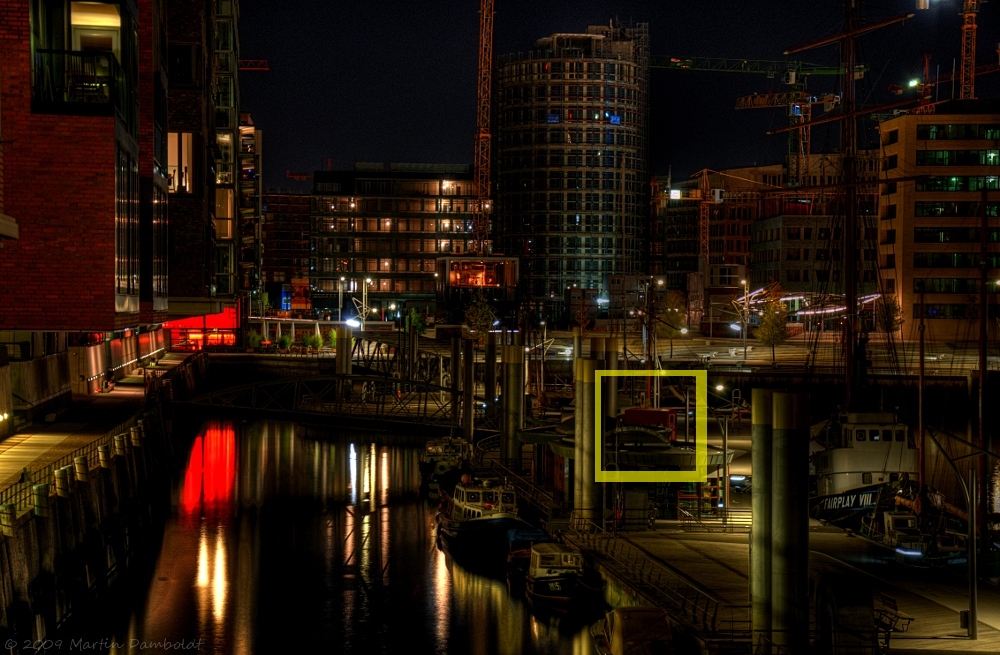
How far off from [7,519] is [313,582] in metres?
12.1

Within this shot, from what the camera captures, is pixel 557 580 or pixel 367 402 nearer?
pixel 557 580

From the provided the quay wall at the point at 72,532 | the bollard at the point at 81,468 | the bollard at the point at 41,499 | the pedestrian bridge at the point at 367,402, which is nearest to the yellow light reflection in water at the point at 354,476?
the pedestrian bridge at the point at 367,402

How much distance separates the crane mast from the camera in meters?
143

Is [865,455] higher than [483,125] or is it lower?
lower

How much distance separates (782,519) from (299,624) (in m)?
15.2

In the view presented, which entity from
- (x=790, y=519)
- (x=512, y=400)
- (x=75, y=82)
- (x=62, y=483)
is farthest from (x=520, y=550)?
(x=75, y=82)

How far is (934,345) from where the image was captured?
97.2 m

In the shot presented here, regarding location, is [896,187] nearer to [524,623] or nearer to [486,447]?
[486,447]

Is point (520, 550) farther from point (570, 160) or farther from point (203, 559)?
point (570, 160)

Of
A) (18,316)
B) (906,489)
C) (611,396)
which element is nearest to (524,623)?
(611,396)

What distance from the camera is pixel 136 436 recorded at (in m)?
43.4

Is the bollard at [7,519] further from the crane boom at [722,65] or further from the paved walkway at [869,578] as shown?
the crane boom at [722,65]

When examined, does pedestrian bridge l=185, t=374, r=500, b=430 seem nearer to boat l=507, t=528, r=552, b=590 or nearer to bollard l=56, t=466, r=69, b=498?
boat l=507, t=528, r=552, b=590

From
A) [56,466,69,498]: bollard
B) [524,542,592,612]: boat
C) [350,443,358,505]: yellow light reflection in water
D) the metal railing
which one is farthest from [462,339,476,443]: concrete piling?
[56,466,69,498]: bollard
